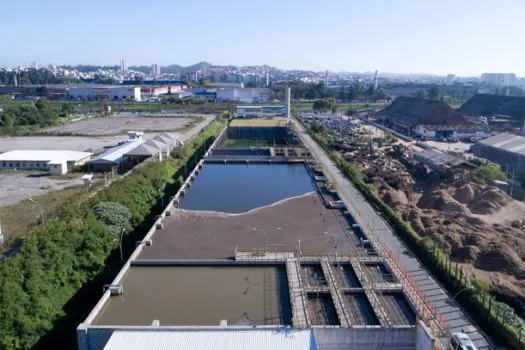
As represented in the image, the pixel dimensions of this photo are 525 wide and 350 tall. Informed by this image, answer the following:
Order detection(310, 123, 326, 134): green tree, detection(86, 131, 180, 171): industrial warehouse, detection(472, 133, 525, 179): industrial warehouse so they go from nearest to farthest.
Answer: detection(472, 133, 525, 179): industrial warehouse < detection(86, 131, 180, 171): industrial warehouse < detection(310, 123, 326, 134): green tree

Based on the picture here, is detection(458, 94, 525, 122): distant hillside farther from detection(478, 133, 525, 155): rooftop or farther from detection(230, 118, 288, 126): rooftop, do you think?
detection(230, 118, 288, 126): rooftop

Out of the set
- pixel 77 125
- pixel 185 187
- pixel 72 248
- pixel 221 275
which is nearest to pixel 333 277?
pixel 221 275

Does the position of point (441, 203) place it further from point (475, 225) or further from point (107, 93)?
point (107, 93)

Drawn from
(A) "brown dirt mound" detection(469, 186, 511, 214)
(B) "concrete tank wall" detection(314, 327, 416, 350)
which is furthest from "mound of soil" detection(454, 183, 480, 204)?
(B) "concrete tank wall" detection(314, 327, 416, 350)

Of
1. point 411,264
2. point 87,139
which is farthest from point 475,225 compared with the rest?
point 87,139

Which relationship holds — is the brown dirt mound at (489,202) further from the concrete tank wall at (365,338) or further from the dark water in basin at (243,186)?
the concrete tank wall at (365,338)

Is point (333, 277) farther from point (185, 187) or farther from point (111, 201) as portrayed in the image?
point (185, 187)
